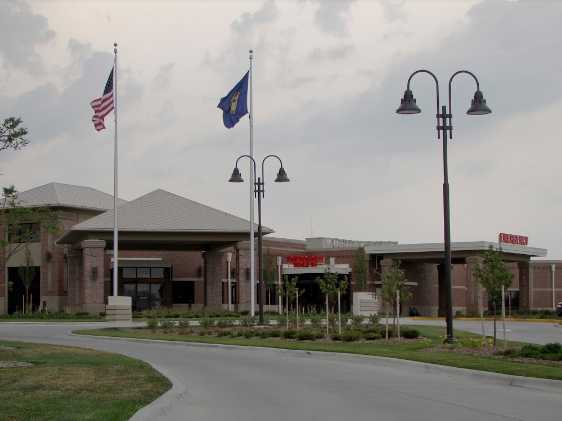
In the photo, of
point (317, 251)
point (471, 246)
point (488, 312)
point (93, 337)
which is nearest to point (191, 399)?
point (93, 337)

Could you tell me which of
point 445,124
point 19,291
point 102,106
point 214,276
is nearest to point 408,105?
point 445,124

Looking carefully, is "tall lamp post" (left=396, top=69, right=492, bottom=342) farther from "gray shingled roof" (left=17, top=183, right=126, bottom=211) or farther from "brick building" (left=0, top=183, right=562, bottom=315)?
"gray shingled roof" (left=17, top=183, right=126, bottom=211)

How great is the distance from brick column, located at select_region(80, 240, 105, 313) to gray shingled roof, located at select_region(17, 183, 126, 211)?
13.0 meters

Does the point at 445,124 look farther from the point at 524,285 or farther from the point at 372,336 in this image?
the point at 524,285

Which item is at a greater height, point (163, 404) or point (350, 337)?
point (350, 337)

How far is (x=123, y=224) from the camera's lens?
5906 centimetres

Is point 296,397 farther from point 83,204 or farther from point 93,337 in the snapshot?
point 83,204

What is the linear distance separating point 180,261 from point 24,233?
15.0 meters

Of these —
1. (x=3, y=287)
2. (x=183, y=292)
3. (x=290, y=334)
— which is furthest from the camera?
(x=183, y=292)

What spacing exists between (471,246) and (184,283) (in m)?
24.2

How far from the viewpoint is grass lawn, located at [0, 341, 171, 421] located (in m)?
13.2

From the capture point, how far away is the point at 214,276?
65500 millimetres

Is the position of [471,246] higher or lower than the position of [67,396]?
higher

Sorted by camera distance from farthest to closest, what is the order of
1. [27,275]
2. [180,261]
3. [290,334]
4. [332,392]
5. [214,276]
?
[180,261] < [27,275] < [214,276] < [290,334] < [332,392]
